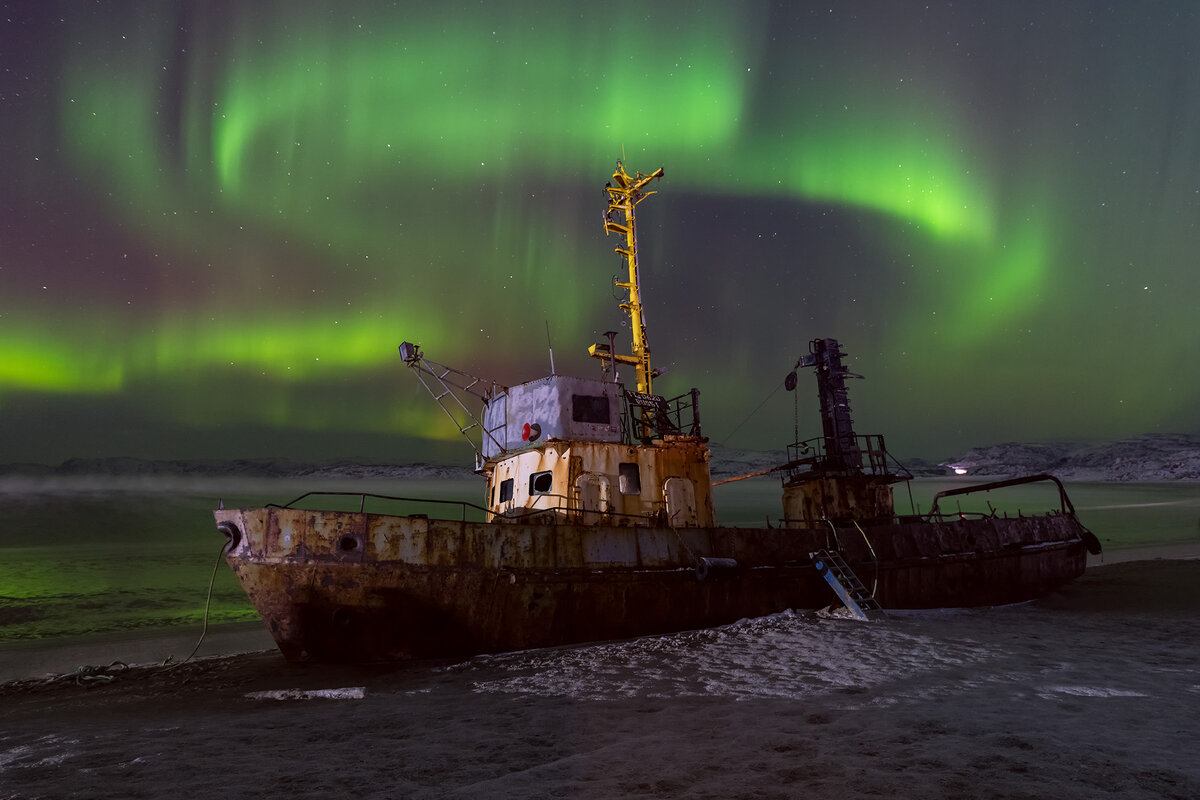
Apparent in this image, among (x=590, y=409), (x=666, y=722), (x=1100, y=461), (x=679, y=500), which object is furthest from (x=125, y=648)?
(x=1100, y=461)

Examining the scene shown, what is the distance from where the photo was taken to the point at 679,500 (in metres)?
15.0

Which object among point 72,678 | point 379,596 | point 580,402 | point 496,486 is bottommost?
point 72,678

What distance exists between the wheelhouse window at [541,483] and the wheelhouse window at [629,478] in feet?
5.14

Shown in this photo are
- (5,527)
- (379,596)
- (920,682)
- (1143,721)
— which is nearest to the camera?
(1143,721)

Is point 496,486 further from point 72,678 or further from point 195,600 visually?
point 195,600

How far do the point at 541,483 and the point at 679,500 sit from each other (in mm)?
3360

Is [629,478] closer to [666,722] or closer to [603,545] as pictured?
[603,545]

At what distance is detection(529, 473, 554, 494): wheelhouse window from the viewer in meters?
13.9

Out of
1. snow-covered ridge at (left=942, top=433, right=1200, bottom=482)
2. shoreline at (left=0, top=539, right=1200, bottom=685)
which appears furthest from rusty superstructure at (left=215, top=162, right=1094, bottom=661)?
snow-covered ridge at (left=942, top=433, right=1200, bottom=482)

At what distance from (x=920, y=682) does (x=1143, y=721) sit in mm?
2109

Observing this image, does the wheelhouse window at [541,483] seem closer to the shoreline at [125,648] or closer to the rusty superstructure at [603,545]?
the rusty superstructure at [603,545]

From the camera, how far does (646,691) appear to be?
24.7 ft

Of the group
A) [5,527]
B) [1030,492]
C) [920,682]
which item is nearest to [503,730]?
[920,682]

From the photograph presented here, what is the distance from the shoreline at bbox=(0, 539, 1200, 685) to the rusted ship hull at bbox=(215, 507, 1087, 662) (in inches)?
147
